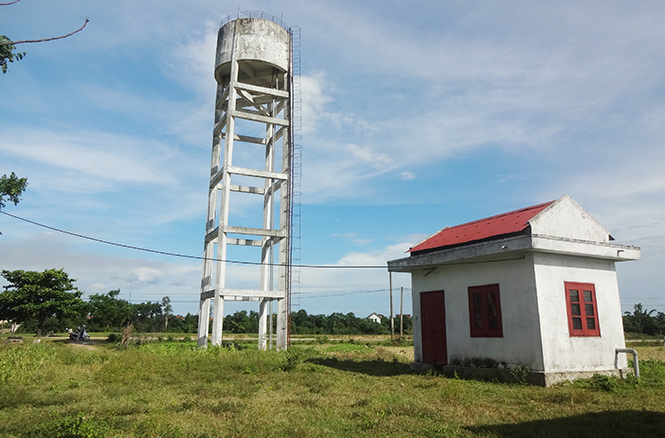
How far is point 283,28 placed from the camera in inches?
948

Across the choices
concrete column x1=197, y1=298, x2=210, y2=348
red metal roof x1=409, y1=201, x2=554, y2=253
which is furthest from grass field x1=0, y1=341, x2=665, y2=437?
concrete column x1=197, y1=298, x2=210, y2=348

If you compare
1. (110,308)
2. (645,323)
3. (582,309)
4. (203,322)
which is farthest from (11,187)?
(645,323)

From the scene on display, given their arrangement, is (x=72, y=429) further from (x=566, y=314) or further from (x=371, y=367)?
(x=371, y=367)

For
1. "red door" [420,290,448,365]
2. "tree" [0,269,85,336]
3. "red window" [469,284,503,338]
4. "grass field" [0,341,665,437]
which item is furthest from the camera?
"tree" [0,269,85,336]

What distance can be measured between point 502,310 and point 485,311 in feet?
1.91

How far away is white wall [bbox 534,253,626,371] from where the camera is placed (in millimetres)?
11070

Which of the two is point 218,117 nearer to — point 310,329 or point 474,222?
point 474,222

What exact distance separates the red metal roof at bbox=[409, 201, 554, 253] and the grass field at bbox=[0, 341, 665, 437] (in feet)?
12.5

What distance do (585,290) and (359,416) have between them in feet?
25.0

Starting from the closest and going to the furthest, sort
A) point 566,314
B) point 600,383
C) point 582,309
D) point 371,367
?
point 600,383, point 566,314, point 582,309, point 371,367

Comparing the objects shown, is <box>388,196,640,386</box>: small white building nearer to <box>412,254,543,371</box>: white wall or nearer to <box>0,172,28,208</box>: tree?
<box>412,254,543,371</box>: white wall

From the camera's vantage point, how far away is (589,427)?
22.9 ft

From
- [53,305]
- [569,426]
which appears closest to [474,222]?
[569,426]

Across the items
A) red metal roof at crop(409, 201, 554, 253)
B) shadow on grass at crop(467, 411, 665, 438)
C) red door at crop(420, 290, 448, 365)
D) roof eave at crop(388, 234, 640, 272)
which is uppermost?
red metal roof at crop(409, 201, 554, 253)
